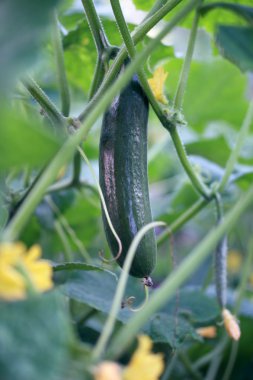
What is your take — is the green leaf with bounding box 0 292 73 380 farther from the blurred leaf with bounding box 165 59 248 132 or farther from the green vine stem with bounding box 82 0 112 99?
the blurred leaf with bounding box 165 59 248 132

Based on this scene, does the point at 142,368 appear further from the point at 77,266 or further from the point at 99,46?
the point at 99,46

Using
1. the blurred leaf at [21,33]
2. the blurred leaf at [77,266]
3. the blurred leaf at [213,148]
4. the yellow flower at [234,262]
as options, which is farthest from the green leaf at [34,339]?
the yellow flower at [234,262]

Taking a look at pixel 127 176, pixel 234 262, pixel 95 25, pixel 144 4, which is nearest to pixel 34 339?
pixel 127 176

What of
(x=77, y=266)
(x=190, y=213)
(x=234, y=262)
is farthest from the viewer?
(x=234, y=262)

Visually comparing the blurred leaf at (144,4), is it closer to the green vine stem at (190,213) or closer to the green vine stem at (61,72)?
the green vine stem at (61,72)

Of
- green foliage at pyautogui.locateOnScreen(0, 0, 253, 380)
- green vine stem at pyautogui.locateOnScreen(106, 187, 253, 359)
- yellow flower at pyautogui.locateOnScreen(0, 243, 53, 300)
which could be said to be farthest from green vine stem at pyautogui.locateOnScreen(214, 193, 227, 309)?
yellow flower at pyautogui.locateOnScreen(0, 243, 53, 300)

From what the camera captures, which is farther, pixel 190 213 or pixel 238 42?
pixel 190 213
